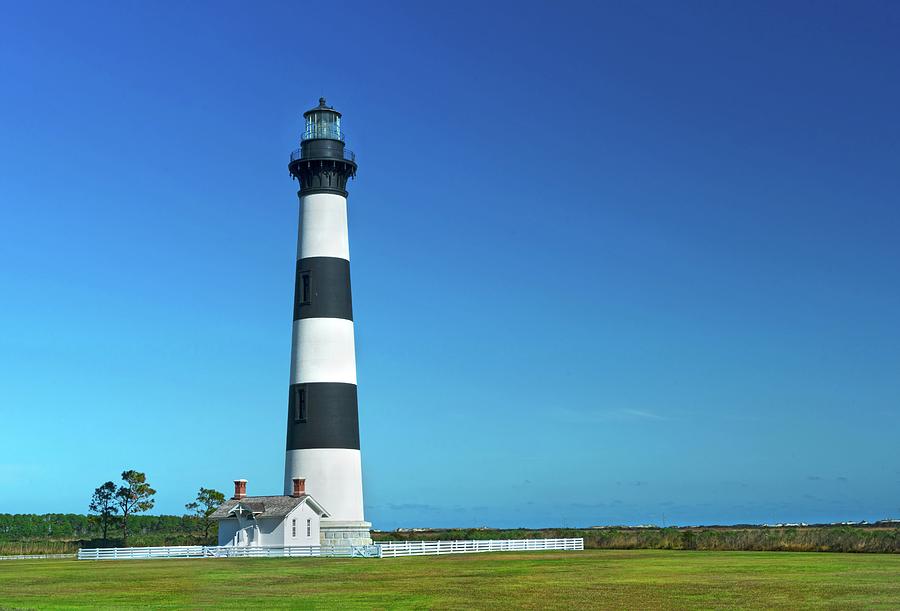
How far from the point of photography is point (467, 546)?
197 ft

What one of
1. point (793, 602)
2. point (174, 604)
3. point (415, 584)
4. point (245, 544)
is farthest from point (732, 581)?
point (245, 544)

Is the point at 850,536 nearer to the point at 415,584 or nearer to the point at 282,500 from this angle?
the point at 282,500

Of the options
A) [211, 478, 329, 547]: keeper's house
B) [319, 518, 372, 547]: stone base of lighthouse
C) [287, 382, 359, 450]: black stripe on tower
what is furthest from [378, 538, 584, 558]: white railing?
[287, 382, 359, 450]: black stripe on tower

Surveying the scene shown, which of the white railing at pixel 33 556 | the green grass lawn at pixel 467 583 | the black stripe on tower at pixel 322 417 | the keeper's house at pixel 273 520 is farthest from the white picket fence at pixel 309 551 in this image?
the white railing at pixel 33 556

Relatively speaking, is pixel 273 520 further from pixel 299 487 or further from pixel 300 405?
pixel 300 405

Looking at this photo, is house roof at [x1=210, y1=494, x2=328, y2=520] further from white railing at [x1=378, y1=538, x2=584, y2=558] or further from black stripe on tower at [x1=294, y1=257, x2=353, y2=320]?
black stripe on tower at [x1=294, y1=257, x2=353, y2=320]

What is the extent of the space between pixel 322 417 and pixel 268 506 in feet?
20.1

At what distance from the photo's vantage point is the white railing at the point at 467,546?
54.3 m

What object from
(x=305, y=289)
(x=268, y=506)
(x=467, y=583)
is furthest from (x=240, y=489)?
(x=467, y=583)

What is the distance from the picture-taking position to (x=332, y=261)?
57594mm

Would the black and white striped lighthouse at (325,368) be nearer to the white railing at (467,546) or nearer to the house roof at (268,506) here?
the house roof at (268,506)

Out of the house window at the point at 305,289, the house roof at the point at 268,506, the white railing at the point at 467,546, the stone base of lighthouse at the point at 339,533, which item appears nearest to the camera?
the white railing at the point at 467,546

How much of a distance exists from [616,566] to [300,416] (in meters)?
20.4

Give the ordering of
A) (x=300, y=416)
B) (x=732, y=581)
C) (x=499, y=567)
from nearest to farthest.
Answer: (x=732, y=581), (x=499, y=567), (x=300, y=416)
